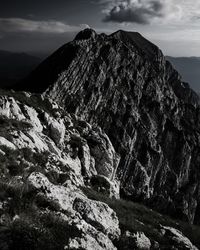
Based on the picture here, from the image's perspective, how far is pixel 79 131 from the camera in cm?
6153

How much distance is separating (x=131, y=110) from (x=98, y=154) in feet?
230

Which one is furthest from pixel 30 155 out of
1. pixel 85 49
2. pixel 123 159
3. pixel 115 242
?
pixel 85 49

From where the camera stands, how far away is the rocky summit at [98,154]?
11.5 meters

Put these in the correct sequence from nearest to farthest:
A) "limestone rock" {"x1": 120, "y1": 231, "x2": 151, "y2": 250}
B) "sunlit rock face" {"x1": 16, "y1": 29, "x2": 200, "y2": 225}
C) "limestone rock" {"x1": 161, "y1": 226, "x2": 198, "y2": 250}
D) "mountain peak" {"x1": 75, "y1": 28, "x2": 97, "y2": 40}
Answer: "limestone rock" {"x1": 120, "y1": 231, "x2": 151, "y2": 250} → "limestone rock" {"x1": 161, "y1": 226, "x2": 198, "y2": 250} → "sunlit rock face" {"x1": 16, "y1": 29, "x2": 200, "y2": 225} → "mountain peak" {"x1": 75, "y1": 28, "x2": 97, "y2": 40}

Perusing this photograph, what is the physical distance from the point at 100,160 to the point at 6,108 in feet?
69.7

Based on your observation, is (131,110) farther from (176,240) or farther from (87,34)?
(176,240)

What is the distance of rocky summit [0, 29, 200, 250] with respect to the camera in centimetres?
1148

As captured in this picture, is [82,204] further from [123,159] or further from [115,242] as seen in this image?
[123,159]

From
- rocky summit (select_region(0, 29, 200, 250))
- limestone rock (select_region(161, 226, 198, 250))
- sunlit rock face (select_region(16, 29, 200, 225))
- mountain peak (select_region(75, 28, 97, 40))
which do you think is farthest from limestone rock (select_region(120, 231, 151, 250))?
mountain peak (select_region(75, 28, 97, 40))

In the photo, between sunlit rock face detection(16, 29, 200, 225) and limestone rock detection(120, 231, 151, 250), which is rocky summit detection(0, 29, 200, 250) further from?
sunlit rock face detection(16, 29, 200, 225)

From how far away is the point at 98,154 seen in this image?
2199 inches

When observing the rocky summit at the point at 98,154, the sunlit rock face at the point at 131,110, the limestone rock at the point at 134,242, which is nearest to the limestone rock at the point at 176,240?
the rocky summit at the point at 98,154

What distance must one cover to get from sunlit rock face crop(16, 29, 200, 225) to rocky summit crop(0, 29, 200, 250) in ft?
1.50

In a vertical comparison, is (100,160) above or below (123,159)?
above
